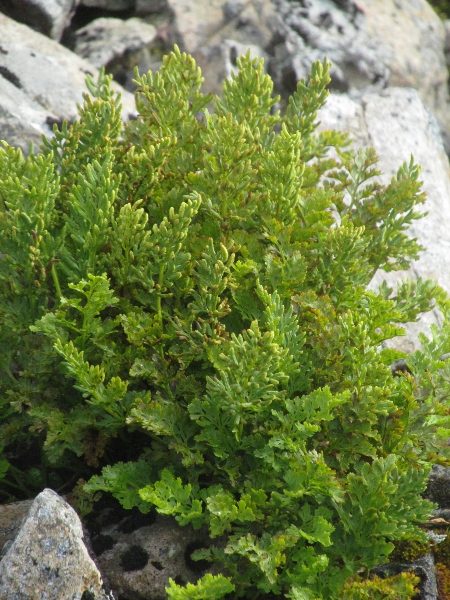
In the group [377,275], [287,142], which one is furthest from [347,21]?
[287,142]

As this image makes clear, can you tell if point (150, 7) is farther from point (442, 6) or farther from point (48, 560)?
point (48, 560)

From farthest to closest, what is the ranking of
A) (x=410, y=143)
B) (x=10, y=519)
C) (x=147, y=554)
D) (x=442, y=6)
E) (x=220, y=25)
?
(x=442, y=6) → (x=220, y=25) → (x=410, y=143) → (x=10, y=519) → (x=147, y=554)

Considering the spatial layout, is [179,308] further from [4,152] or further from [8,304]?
[4,152]

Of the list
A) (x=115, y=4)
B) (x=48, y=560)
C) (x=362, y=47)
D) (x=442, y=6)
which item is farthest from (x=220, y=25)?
(x=48, y=560)

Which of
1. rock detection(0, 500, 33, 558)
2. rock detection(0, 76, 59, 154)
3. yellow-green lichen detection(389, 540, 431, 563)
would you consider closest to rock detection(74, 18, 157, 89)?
rock detection(0, 76, 59, 154)

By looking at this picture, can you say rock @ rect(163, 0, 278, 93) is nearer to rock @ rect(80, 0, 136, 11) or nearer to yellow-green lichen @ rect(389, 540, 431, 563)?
rock @ rect(80, 0, 136, 11)

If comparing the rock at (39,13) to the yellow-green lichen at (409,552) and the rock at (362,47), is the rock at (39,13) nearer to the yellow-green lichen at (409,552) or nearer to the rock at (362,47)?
the rock at (362,47)

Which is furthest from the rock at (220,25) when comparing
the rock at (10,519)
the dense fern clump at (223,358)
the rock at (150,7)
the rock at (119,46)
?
the rock at (10,519)
